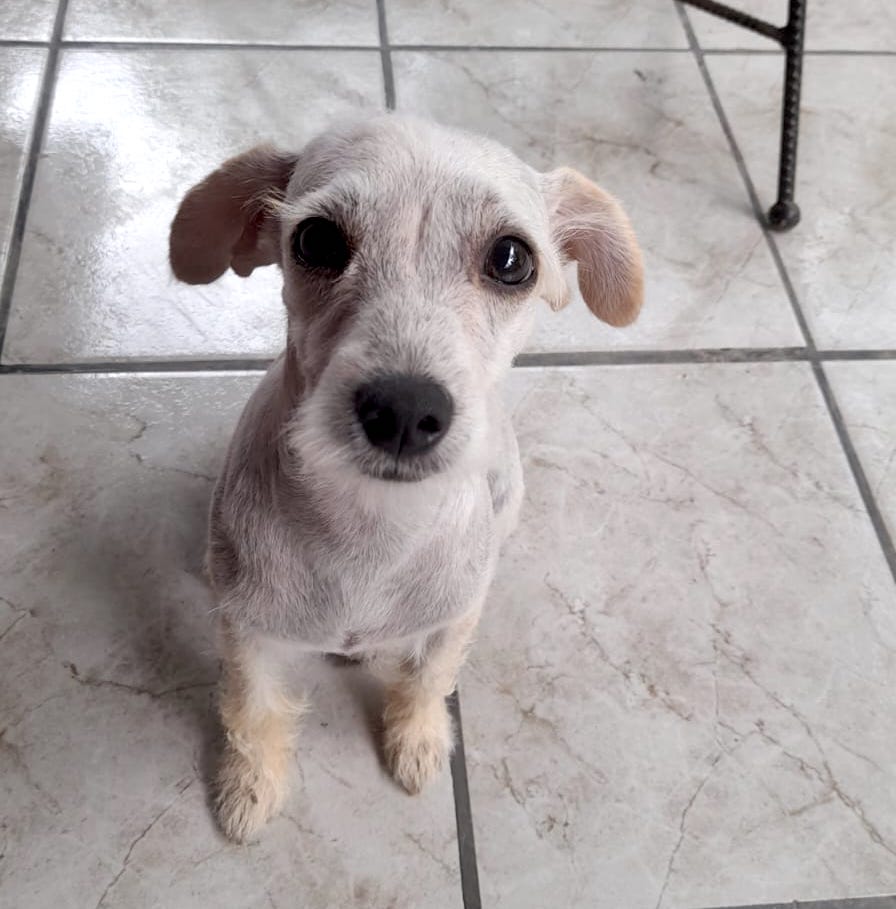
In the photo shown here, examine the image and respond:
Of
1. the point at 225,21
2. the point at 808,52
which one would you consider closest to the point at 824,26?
the point at 808,52

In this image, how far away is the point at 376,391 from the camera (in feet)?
2.71

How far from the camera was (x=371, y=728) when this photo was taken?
1.35 metres

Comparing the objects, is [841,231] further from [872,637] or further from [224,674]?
[224,674]

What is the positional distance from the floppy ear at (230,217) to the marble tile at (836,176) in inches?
46.7

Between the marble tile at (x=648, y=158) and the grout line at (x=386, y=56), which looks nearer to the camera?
the marble tile at (x=648, y=158)

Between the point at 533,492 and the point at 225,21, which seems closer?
the point at 533,492

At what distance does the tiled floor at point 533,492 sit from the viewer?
4.12 ft

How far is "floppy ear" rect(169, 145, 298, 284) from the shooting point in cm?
104

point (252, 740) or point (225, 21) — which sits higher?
point (225, 21)

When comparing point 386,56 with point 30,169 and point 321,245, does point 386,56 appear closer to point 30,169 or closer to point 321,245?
point 30,169

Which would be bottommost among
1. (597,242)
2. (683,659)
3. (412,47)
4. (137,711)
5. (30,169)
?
(137,711)

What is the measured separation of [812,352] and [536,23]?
1121 mm

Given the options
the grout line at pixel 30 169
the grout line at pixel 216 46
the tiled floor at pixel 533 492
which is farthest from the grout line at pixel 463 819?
the grout line at pixel 216 46

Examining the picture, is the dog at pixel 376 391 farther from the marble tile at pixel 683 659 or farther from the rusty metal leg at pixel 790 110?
the rusty metal leg at pixel 790 110
